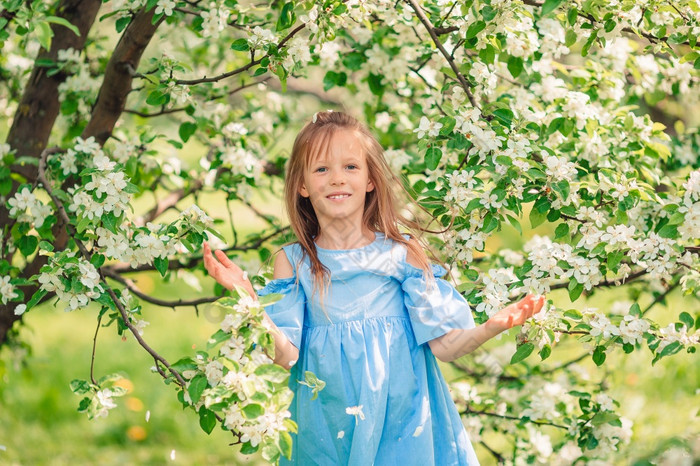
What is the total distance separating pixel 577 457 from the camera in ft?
9.34

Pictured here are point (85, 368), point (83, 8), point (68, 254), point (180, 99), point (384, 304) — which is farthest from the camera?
point (85, 368)

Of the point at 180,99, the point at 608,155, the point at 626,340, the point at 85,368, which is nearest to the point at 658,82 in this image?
the point at 608,155

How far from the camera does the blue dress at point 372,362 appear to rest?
2.08 metres

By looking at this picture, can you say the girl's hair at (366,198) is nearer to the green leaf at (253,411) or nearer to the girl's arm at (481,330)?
the girl's arm at (481,330)

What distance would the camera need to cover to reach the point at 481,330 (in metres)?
2.01

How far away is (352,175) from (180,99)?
59cm

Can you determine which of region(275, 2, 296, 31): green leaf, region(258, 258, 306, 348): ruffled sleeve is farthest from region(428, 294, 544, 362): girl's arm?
region(275, 2, 296, 31): green leaf

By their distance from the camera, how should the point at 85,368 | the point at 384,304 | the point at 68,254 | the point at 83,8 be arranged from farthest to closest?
the point at 85,368, the point at 83,8, the point at 384,304, the point at 68,254

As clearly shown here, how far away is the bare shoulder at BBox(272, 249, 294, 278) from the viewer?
2.23 m

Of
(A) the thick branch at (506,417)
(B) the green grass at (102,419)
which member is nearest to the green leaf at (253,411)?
(A) the thick branch at (506,417)

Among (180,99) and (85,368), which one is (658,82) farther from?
(85,368)

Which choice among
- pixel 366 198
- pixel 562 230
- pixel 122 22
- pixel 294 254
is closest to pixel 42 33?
pixel 122 22

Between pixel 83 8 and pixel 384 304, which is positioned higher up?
pixel 83 8

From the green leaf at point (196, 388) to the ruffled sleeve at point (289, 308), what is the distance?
313 millimetres
